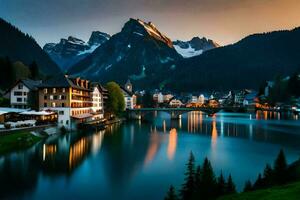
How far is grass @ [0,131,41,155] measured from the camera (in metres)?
57.8

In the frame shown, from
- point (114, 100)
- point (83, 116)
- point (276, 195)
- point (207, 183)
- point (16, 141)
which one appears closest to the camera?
point (276, 195)

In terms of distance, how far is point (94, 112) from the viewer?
4614 inches

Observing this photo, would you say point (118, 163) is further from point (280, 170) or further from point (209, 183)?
point (280, 170)

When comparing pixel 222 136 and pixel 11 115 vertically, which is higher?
pixel 11 115

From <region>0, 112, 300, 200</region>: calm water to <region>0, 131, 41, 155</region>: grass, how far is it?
194 cm

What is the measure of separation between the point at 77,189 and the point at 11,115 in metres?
51.9

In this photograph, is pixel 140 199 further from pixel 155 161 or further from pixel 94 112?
pixel 94 112

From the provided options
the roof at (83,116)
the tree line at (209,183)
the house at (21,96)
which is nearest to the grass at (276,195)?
the tree line at (209,183)

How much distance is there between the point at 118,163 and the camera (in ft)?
175

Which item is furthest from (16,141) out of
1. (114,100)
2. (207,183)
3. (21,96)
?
(114,100)

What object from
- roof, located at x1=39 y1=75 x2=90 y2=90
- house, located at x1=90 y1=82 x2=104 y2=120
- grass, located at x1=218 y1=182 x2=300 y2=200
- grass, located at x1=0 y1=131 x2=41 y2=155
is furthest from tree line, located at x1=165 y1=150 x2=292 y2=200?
house, located at x1=90 y1=82 x2=104 y2=120

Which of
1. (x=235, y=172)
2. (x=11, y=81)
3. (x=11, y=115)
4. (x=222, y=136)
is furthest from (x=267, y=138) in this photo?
(x=11, y=81)

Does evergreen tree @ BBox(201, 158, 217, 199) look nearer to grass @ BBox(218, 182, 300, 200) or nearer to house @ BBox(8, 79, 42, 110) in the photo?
grass @ BBox(218, 182, 300, 200)

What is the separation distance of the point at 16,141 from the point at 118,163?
21.7 m
